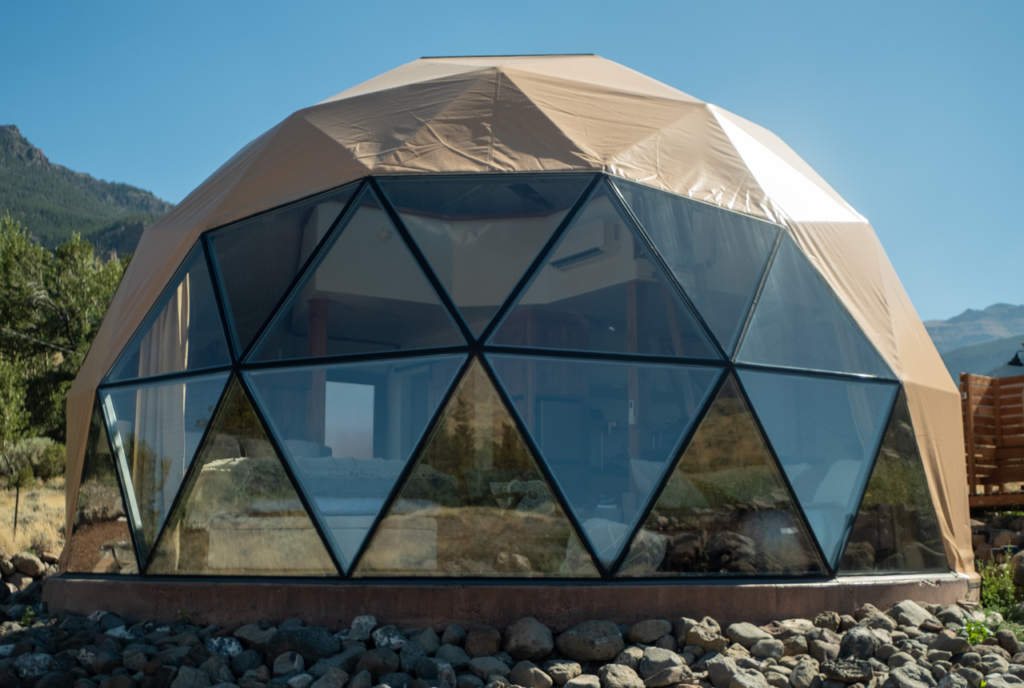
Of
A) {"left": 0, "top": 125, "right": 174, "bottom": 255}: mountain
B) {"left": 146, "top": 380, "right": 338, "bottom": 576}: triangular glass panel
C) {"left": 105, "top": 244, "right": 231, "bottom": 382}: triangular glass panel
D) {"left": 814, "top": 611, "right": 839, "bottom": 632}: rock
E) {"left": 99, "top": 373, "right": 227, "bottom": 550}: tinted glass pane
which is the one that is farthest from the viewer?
{"left": 0, "top": 125, "right": 174, "bottom": 255}: mountain

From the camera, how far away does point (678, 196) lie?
8398 millimetres

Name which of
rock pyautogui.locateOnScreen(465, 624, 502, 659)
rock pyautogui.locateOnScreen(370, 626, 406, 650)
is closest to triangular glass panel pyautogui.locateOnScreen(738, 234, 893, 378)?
rock pyautogui.locateOnScreen(465, 624, 502, 659)

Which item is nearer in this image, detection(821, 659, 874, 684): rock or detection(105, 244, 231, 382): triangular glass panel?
detection(821, 659, 874, 684): rock

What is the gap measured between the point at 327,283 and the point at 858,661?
19.5 feet

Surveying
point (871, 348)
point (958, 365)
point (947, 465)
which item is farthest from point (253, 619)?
point (958, 365)

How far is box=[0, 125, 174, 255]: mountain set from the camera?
9075cm

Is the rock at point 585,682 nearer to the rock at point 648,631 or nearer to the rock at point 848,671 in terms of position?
the rock at point 648,631

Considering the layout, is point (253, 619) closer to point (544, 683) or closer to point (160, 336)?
point (544, 683)

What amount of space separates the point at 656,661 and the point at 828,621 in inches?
78.0

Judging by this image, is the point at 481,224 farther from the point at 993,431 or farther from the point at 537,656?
the point at 993,431

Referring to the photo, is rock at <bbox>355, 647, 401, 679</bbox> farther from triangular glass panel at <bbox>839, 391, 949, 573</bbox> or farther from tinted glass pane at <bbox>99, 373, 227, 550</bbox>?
triangular glass panel at <bbox>839, 391, 949, 573</bbox>

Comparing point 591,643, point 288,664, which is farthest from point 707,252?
point 288,664

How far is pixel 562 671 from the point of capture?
20.0 feet

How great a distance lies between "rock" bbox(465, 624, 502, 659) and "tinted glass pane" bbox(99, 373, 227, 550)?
3.61 m
